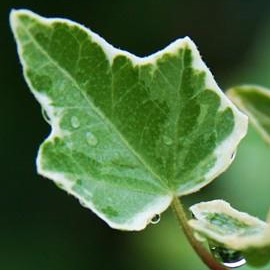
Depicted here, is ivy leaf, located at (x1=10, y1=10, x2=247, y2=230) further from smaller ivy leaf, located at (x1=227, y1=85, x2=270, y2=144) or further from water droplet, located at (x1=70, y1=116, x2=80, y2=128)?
smaller ivy leaf, located at (x1=227, y1=85, x2=270, y2=144)

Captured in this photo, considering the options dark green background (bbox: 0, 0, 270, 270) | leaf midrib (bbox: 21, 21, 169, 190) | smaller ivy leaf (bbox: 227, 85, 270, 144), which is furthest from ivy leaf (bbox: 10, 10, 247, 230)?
dark green background (bbox: 0, 0, 270, 270)

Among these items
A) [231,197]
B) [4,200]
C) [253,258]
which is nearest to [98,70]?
[253,258]

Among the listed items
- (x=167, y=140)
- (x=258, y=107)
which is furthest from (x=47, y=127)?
(x=167, y=140)

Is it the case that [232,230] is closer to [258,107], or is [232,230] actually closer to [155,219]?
[155,219]

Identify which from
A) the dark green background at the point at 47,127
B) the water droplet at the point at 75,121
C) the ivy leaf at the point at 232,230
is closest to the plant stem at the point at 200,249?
the ivy leaf at the point at 232,230

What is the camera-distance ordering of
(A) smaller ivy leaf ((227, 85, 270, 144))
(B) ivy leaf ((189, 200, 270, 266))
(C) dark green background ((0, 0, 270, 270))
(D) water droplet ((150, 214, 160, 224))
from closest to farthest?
(B) ivy leaf ((189, 200, 270, 266)), (D) water droplet ((150, 214, 160, 224)), (A) smaller ivy leaf ((227, 85, 270, 144)), (C) dark green background ((0, 0, 270, 270))

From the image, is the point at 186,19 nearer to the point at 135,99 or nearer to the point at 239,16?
the point at 239,16
